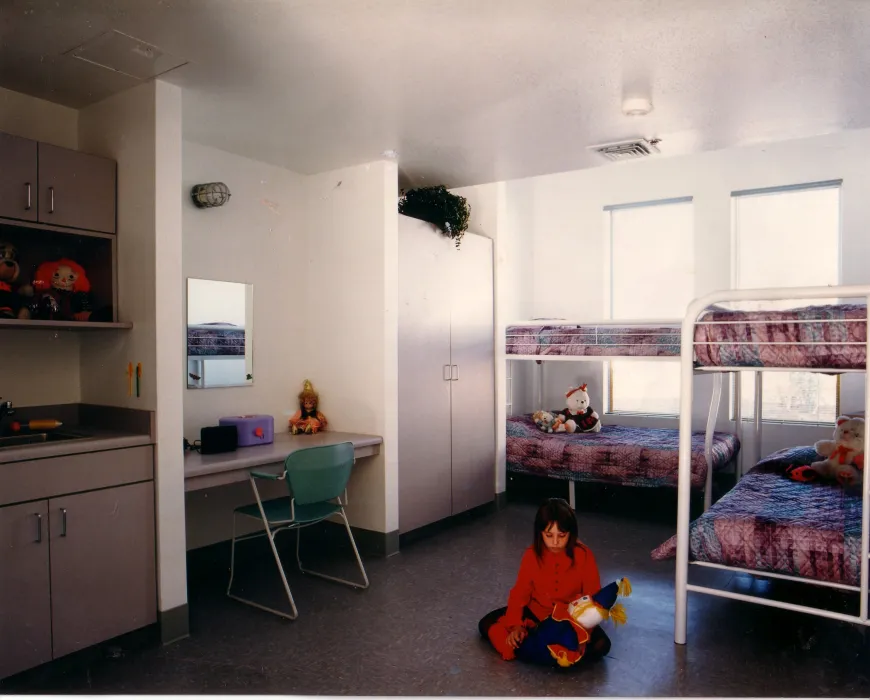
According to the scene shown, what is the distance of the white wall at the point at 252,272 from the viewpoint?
12.2 feet

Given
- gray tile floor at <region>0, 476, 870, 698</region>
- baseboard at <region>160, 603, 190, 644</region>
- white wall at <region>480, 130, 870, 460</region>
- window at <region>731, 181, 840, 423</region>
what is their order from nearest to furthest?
1. gray tile floor at <region>0, 476, 870, 698</region>
2. baseboard at <region>160, 603, 190, 644</region>
3. white wall at <region>480, 130, 870, 460</region>
4. window at <region>731, 181, 840, 423</region>

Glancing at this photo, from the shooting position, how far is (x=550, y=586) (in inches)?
107

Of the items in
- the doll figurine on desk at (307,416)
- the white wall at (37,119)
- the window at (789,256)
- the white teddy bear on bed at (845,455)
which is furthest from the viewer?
the window at (789,256)

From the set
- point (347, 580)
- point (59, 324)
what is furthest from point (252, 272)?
point (347, 580)

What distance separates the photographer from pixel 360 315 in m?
4.11

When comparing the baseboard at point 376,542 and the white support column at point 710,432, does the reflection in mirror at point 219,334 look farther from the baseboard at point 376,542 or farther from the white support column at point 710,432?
the white support column at point 710,432

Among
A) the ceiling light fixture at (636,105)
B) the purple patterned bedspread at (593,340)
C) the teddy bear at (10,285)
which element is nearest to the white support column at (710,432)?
the purple patterned bedspread at (593,340)

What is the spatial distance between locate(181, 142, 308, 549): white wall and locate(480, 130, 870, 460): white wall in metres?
2.53

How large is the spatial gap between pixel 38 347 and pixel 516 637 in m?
2.43

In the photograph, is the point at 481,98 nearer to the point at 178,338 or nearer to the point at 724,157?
the point at 178,338

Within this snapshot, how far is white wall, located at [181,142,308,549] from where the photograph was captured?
3730 millimetres

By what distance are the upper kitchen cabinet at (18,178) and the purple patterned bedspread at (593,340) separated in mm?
3470

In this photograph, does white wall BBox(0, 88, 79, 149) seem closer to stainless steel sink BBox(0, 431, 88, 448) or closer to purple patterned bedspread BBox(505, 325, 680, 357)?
stainless steel sink BBox(0, 431, 88, 448)

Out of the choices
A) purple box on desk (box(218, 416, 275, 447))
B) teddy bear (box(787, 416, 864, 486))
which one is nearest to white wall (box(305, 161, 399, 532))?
purple box on desk (box(218, 416, 275, 447))
